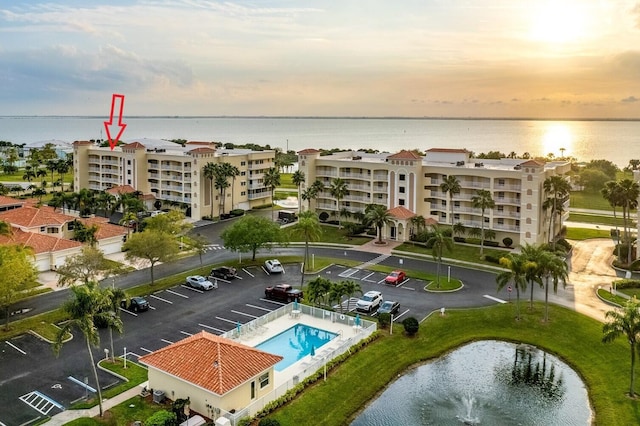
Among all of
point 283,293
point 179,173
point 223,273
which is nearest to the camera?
point 283,293

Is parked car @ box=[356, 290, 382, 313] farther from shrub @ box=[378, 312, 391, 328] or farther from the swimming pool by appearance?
the swimming pool

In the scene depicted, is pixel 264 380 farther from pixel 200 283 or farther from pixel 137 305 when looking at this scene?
pixel 200 283

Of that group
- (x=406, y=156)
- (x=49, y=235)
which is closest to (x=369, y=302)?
(x=406, y=156)

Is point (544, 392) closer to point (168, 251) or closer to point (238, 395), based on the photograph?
point (238, 395)

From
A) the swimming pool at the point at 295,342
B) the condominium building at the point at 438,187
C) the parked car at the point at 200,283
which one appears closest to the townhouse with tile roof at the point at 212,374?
the swimming pool at the point at 295,342

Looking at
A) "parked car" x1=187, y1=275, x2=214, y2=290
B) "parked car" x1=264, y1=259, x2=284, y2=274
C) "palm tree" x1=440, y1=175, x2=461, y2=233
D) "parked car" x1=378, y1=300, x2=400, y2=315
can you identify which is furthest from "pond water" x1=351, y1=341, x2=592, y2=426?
"palm tree" x1=440, y1=175, x2=461, y2=233

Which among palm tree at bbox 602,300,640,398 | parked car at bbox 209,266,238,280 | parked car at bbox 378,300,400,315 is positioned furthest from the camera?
parked car at bbox 209,266,238,280
